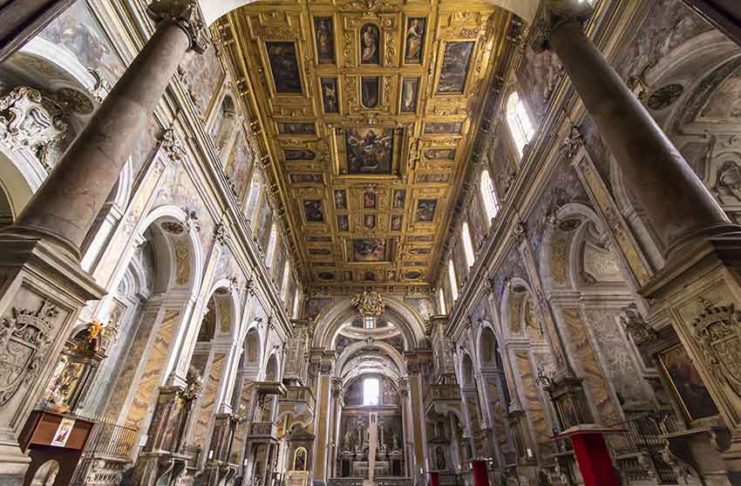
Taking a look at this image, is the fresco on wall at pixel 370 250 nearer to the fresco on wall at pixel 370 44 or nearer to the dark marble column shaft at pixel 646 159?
the fresco on wall at pixel 370 44

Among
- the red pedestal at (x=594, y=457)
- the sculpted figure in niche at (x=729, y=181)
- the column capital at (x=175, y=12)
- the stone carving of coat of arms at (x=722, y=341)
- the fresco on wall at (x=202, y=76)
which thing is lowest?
the red pedestal at (x=594, y=457)

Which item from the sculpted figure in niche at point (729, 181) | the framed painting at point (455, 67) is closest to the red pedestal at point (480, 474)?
the sculpted figure in niche at point (729, 181)

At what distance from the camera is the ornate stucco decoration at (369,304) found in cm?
2017

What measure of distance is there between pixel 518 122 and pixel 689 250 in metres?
8.26

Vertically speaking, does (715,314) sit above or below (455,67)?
below

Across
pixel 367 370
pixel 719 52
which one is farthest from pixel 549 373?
pixel 367 370

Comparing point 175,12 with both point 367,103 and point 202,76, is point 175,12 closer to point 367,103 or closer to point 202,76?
point 202,76

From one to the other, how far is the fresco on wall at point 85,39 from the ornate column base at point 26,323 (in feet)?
13.4

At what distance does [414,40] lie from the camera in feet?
34.1

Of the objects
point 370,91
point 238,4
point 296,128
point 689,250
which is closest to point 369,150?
point 370,91

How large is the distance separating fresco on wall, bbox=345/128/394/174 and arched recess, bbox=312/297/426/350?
29.1 ft

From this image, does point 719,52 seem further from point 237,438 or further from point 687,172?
point 237,438

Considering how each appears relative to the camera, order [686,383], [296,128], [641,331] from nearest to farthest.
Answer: [686,383]
[641,331]
[296,128]

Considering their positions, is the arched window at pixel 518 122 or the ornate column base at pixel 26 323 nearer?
the ornate column base at pixel 26 323
